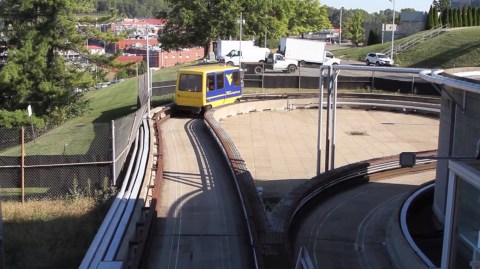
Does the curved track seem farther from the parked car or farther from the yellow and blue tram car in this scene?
the parked car

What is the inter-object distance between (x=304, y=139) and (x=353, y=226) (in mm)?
11462

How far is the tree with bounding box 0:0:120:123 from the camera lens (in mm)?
33750

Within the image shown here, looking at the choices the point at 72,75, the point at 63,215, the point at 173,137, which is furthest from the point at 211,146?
the point at 72,75

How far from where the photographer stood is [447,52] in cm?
6044

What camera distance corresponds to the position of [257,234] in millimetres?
10984

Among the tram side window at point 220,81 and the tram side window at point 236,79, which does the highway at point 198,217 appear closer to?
the tram side window at point 220,81

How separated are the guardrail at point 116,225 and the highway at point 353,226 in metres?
3.65

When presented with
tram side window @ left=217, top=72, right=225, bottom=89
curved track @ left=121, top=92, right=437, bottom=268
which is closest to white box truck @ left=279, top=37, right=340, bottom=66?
tram side window @ left=217, top=72, right=225, bottom=89

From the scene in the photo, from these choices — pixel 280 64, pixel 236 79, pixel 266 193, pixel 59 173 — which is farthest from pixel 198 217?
pixel 280 64

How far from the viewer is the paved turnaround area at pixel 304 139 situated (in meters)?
20.0

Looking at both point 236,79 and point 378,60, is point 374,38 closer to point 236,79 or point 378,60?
point 378,60

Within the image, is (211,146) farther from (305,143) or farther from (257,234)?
(257,234)

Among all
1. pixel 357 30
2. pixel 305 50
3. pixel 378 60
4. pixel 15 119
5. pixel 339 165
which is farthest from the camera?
pixel 357 30

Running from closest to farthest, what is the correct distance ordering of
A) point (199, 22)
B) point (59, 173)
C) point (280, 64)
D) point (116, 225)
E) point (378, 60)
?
point (116, 225)
point (59, 173)
point (280, 64)
point (199, 22)
point (378, 60)
